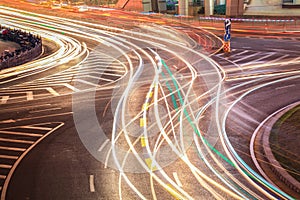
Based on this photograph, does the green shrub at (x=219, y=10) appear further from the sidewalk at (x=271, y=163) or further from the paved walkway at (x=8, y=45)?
the sidewalk at (x=271, y=163)

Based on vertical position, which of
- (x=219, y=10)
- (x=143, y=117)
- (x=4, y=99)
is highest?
(x=219, y=10)

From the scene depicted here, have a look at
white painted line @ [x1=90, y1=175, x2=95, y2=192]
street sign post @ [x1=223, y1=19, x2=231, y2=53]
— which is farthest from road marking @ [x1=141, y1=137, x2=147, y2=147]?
street sign post @ [x1=223, y1=19, x2=231, y2=53]

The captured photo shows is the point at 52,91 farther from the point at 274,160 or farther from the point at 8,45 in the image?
the point at 8,45

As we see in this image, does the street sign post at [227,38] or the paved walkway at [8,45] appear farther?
the paved walkway at [8,45]

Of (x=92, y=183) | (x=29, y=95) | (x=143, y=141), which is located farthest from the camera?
(x=29, y=95)

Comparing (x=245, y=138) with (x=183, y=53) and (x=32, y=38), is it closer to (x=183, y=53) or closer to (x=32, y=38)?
(x=183, y=53)

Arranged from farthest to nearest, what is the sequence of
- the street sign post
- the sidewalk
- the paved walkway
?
the paved walkway
the street sign post
the sidewalk

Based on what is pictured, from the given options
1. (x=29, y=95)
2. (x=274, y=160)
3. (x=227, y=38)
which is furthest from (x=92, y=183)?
(x=227, y=38)

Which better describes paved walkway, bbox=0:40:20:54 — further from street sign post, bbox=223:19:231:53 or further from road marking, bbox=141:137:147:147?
road marking, bbox=141:137:147:147

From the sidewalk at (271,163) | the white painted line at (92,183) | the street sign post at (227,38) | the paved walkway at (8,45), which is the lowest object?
the white painted line at (92,183)

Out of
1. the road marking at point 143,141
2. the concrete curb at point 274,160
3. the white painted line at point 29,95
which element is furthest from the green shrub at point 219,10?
the road marking at point 143,141

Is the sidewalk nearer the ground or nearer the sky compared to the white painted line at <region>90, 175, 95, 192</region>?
nearer the sky

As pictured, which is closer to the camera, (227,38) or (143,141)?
(143,141)

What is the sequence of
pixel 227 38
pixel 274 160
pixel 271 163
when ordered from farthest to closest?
pixel 227 38, pixel 274 160, pixel 271 163
